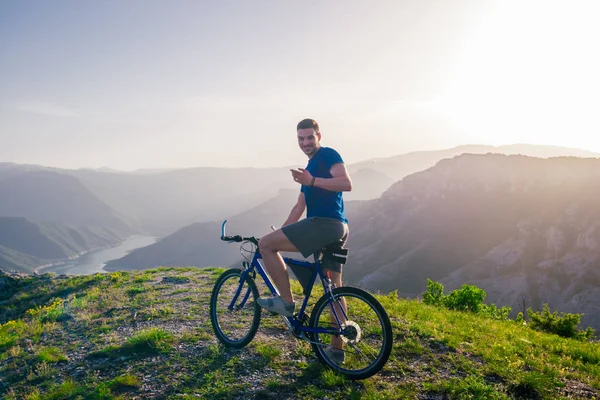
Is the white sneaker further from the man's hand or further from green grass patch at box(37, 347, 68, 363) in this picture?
green grass patch at box(37, 347, 68, 363)

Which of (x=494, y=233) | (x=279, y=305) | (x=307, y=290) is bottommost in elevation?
(x=494, y=233)

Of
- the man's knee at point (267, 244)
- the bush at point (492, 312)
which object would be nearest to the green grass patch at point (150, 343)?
the man's knee at point (267, 244)

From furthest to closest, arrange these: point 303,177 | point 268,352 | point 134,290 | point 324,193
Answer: point 134,290 → point 268,352 → point 324,193 → point 303,177

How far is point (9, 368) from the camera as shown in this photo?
279 inches

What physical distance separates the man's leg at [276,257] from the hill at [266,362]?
1533 mm

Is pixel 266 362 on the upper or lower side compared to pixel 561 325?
upper

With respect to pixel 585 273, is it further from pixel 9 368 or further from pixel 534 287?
pixel 9 368

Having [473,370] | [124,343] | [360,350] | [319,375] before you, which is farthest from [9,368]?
[473,370]

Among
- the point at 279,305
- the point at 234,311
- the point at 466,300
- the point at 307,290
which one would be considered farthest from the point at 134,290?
the point at 466,300

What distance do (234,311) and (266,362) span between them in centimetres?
135

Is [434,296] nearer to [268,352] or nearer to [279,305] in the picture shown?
[268,352]

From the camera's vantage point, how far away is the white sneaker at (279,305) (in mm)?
6043

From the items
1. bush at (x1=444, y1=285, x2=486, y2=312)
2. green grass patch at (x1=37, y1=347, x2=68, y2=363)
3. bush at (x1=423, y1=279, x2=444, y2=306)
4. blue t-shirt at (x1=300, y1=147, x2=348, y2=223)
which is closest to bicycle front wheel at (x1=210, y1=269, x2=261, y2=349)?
blue t-shirt at (x1=300, y1=147, x2=348, y2=223)

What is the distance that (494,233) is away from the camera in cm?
12825
